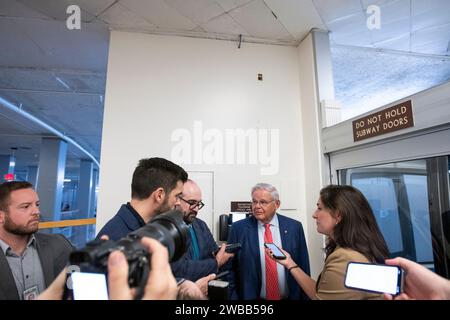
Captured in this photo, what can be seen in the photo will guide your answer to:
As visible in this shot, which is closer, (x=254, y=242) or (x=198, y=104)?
(x=254, y=242)

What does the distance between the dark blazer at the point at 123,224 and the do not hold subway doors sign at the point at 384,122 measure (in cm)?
213

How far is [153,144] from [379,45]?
322 cm

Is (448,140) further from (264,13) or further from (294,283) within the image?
(264,13)

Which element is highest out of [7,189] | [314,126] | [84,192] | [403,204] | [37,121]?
[37,121]

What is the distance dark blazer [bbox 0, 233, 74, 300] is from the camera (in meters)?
1.30

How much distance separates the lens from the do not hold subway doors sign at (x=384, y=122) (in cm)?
207

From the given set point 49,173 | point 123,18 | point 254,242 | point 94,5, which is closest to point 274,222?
point 254,242

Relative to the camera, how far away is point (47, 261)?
1.50m

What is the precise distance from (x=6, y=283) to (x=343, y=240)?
1750 millimetres

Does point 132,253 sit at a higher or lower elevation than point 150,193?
lower

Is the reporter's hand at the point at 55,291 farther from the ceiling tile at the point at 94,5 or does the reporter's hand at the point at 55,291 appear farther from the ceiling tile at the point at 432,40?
the ceiling tile at the point at 432,40

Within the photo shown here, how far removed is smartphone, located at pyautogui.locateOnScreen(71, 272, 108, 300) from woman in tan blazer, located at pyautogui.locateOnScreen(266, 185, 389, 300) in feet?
3.25

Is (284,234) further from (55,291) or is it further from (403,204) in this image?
(55,291)

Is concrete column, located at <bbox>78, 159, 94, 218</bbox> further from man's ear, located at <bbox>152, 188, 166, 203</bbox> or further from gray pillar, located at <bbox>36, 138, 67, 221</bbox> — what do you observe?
man's ear, located at <bbox>152, 188, 166, 203</bbox>
